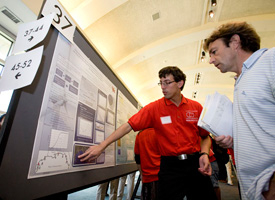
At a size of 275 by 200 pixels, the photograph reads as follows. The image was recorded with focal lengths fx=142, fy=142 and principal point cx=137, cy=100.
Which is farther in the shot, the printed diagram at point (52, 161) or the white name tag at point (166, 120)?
the white name tag at point (166, 120)

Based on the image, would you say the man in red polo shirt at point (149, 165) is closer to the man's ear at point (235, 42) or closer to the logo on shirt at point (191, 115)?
the logo on shirt at point (191, 115)

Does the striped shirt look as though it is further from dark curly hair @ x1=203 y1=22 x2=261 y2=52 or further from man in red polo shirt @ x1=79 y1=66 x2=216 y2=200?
man in red polo shirt @ x1=79 y1=66 x2=216 y2=200

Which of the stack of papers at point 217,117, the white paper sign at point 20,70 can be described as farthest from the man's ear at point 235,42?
the white paper sign at point 20,70

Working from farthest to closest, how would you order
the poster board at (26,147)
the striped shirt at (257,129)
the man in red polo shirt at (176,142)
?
1. the man in red polo shirt at (176,142)
2. the striped shirt at (257,129)
3. the poster board at (26,147)

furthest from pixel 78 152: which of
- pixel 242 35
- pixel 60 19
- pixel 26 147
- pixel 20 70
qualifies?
pixel 242 35

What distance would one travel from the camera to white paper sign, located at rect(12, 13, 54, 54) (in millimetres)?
601

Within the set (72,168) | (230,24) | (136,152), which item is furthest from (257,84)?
(136,152)

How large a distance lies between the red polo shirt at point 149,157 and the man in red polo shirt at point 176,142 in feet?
1.66

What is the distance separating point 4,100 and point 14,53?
3478 mm

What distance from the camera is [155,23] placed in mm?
4270

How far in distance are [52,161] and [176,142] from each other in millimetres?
888

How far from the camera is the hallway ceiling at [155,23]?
134 inches

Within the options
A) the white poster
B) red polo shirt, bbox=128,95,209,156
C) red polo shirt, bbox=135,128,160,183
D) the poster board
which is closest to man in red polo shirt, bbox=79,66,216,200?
red polo shirt, bbox=128,95,209,156

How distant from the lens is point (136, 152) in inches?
76.6
